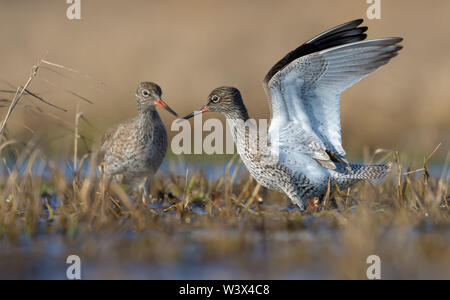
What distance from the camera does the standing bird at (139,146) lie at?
686 cm

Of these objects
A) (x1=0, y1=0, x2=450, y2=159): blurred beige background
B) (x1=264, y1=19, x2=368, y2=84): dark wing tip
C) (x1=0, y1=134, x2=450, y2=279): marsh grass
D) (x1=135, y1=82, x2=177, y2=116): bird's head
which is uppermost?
(x1=0, y1=0, x2=450, y2=159): blurred beige background

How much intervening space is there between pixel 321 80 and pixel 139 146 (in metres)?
2.25

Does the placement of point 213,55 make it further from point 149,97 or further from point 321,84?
point 321,84

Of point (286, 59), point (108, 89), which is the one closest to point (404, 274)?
point (286, 59)

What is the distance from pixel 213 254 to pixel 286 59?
78.1 inches

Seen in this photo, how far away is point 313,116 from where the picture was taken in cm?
600

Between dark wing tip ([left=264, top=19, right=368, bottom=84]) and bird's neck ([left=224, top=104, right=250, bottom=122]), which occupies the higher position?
dark wing tip ([left=264, top=19, right=368, bottom=84])

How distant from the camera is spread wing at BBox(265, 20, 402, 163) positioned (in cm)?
561

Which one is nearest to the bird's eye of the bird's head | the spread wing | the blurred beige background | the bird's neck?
the bird's neck

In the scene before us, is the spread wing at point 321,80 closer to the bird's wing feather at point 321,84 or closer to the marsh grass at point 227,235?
the bird's wing feather at point 321,84

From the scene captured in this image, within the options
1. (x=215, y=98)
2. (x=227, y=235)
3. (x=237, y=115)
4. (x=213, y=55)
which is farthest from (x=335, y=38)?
(x=213, y=55)

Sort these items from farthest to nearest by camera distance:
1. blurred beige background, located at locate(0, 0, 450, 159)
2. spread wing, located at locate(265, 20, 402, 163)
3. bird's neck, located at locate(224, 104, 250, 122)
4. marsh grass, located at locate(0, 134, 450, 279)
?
blurred beige background, located at locate(0, 0, 450, 159), bird's neck, located at locate(224, 104, 250, 122), spread wing, located at locate(265, 20, 402, 163), marsh grass, located at locate(0, 134, 450, 279)

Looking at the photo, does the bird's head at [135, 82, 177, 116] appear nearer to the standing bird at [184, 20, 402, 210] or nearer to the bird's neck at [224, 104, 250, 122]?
the bird's neck at [224, 104, 250, 122]

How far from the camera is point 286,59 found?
559cm
